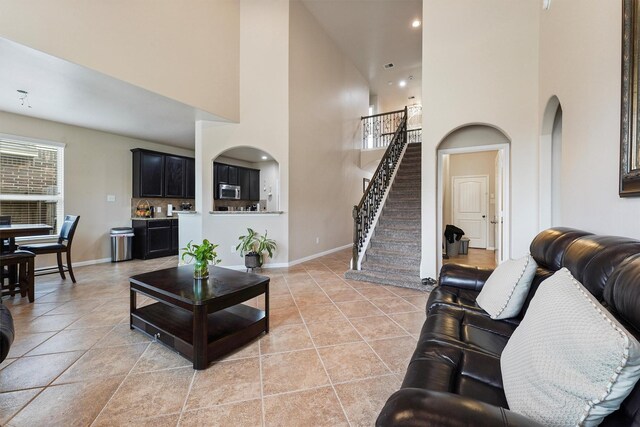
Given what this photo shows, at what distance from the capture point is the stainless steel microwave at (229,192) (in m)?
6.58

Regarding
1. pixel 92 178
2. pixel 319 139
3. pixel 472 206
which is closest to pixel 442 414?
pixel 319 139

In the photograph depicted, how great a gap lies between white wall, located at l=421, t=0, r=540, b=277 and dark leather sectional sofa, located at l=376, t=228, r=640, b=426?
1.72m

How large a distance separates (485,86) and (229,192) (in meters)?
5.66

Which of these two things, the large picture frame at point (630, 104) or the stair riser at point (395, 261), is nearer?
the large picture frame at point (630, 104)

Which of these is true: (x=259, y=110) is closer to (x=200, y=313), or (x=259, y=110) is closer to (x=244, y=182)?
(x=244, y=182)

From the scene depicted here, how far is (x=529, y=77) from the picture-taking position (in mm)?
3273

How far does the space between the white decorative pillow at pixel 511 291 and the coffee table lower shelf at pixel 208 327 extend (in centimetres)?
182

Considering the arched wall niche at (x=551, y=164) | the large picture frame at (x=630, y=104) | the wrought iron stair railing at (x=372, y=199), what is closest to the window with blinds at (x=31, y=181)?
the wrought iron stair railing at (x=372, y=199)

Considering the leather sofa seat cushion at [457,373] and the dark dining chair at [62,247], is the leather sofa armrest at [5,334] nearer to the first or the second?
the leather sofa seat cushion at [457,373]

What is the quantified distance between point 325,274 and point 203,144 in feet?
10.6

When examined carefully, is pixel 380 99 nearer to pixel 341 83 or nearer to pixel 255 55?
pixel 341 83

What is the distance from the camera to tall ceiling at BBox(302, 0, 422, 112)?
536 centimetres

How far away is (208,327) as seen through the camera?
7.22 feet

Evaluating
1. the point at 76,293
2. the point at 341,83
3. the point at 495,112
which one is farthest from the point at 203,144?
the point at 495,112
